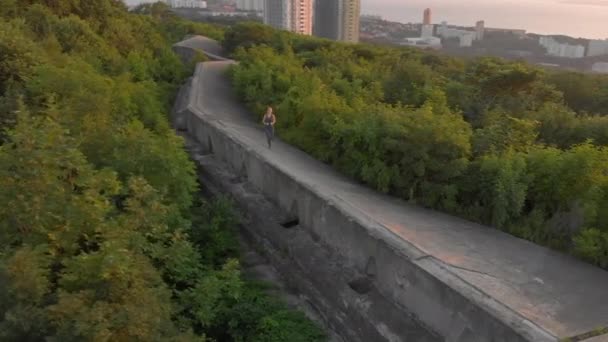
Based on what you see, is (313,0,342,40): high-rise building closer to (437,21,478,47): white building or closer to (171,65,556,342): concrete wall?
(437,21,478,47): white building


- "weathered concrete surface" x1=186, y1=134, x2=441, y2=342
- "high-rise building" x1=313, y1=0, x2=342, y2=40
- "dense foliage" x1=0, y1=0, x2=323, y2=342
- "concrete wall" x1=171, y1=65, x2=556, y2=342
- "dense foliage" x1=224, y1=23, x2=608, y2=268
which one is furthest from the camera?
"high-rise building" x1=313, y1=0, x2=342, y2=40

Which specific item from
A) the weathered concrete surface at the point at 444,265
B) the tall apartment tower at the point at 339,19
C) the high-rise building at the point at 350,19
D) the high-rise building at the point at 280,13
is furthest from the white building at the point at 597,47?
the weathered concrete surface at the point at 444,265

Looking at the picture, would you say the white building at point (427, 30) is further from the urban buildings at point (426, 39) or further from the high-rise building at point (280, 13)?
the high-rise building at point (280, 13)

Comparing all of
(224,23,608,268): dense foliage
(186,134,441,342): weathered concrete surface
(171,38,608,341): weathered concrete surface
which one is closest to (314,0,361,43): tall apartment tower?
(224,23,608,268): dense foliage

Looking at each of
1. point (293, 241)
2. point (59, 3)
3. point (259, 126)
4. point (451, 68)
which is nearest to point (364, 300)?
point (293, 241)

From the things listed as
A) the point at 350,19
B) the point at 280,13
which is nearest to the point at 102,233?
the point at 350,19
